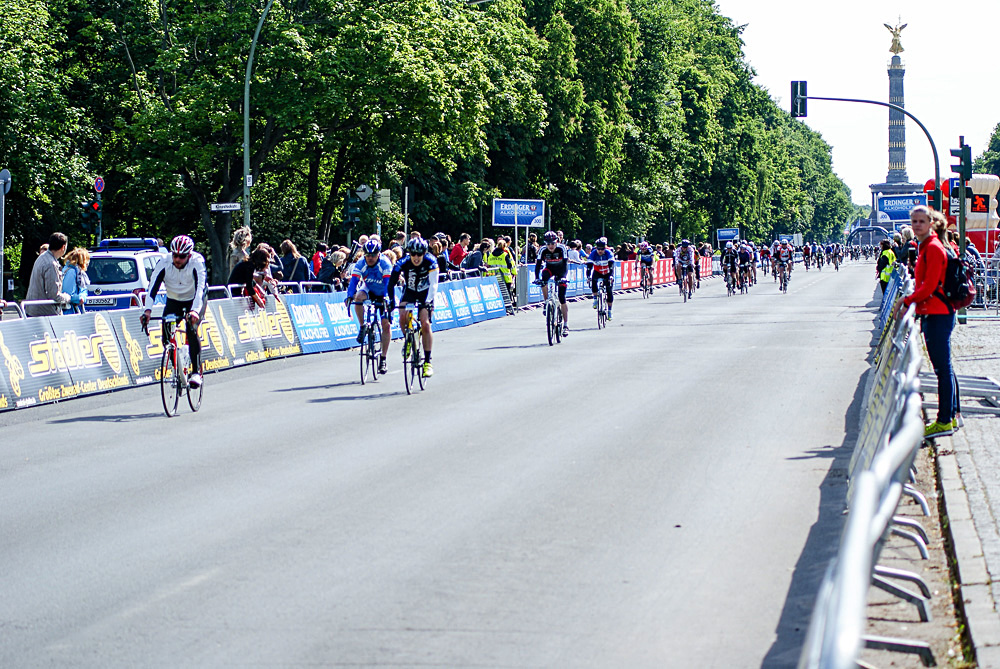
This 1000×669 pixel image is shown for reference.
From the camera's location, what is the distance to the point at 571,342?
76.4ft

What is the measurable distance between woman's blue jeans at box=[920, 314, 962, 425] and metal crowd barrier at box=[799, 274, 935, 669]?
1261 mm

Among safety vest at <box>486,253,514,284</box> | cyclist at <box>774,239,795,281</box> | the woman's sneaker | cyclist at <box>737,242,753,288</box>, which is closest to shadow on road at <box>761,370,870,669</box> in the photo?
the woman's sneaker

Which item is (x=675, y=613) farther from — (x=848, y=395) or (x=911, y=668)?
(x=848, y=395)

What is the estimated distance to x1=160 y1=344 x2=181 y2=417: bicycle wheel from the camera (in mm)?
13438

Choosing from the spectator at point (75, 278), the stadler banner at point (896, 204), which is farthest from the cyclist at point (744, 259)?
the spectator at point (75, 278)

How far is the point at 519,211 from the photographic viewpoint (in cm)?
4156

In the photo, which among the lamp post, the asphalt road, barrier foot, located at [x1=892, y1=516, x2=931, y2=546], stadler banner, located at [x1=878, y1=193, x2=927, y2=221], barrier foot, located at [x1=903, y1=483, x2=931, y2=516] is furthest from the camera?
stadler banner, located at [x1=878, y1=193, x2=927, y2=221]

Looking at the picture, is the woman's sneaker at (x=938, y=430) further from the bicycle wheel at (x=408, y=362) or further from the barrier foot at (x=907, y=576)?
the bicycle wheel at (x=408, y=362)

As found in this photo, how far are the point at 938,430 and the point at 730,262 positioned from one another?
36106 millimetres

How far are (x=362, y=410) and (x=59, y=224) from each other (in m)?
31.5

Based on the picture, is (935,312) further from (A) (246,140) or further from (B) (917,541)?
(A) (246,140)

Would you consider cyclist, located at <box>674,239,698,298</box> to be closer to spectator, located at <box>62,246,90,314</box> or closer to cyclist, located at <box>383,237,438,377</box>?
spectator, located at <box>62,246,90,314</box>

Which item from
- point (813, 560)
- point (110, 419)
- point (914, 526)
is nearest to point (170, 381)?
point (110, 419)

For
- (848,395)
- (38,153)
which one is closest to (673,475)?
(848,395)
